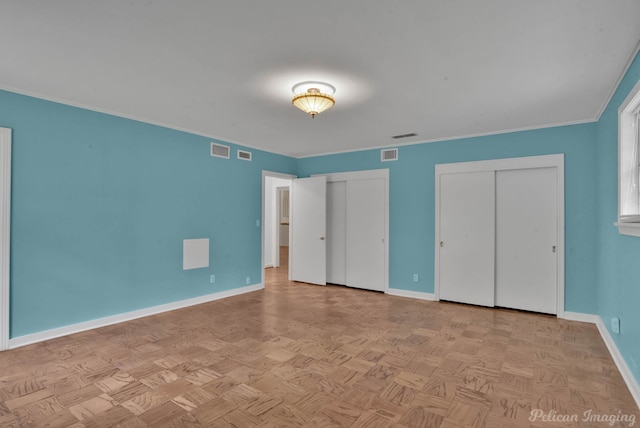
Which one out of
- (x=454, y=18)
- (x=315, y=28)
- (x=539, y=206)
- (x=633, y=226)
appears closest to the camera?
(x=454, y=18)

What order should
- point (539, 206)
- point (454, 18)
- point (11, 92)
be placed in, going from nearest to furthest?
point (454, 18) < point (11, 92) < point (539, 206)

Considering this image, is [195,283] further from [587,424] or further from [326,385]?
[587,424]

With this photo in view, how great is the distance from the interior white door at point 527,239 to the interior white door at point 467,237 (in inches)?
5.3

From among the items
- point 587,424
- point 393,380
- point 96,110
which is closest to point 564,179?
point 587,424

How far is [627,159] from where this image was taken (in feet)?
9.23

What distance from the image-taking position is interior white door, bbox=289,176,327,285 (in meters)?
6.47

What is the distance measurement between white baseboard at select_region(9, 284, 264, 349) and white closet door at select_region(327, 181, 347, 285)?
5.85ft

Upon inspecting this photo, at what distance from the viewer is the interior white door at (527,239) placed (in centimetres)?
451

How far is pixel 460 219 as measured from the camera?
5148 mm

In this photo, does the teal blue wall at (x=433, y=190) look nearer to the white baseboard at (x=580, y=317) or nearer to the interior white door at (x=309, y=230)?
the white baseboard at (x=580, y=317)

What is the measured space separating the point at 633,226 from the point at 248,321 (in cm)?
383

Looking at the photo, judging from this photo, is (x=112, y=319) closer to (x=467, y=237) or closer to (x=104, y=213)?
(x=104, y=213)

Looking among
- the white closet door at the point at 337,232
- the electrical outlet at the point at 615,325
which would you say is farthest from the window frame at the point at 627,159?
the white closet door at the point at 337,232

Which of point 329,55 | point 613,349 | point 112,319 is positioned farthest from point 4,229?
point 613,349
